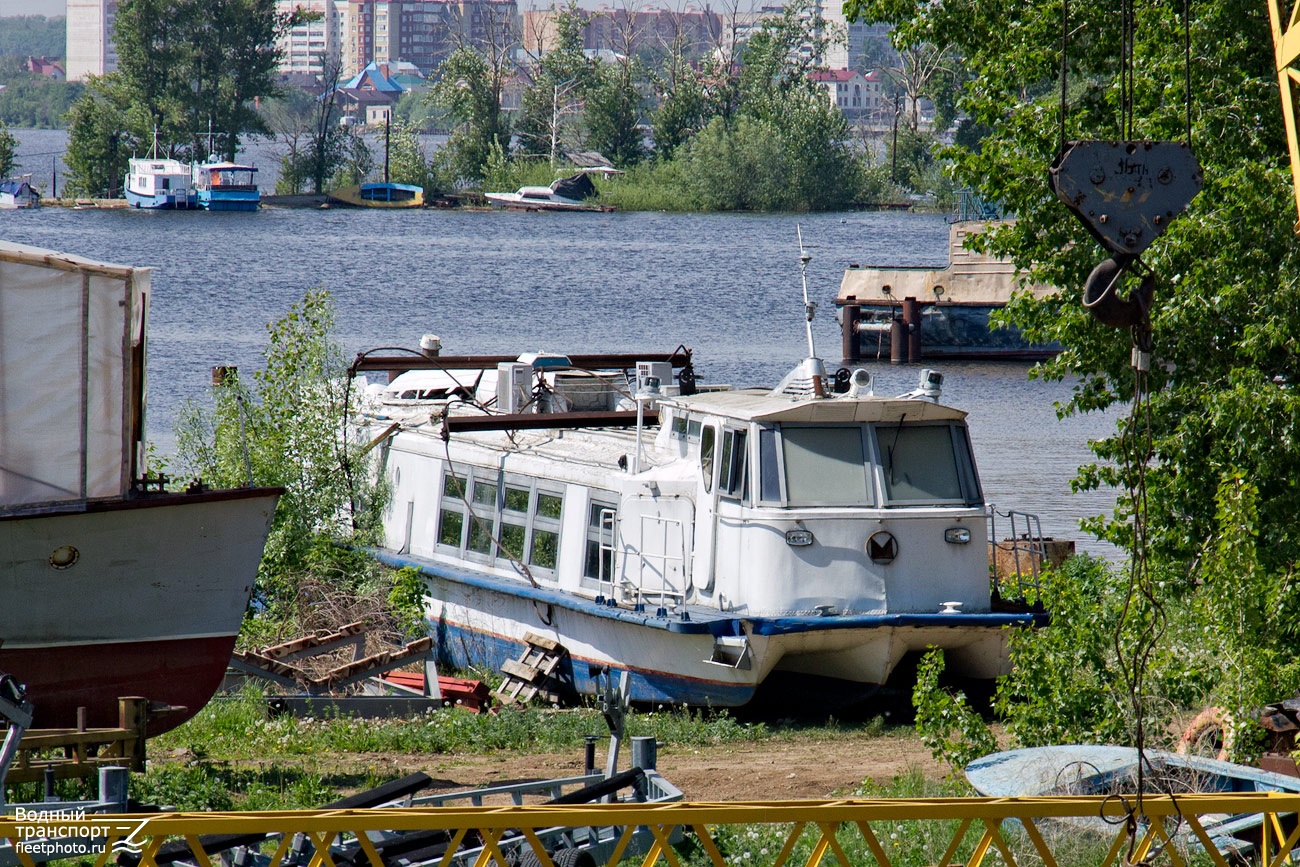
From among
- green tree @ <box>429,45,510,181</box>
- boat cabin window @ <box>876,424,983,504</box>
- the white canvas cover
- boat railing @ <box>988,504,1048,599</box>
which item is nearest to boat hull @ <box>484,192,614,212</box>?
green tree @ <box>429,45,510,181</box>

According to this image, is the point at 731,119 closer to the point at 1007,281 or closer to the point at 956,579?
the point at 1007,281

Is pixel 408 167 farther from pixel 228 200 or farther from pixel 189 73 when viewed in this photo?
pixel 189 73

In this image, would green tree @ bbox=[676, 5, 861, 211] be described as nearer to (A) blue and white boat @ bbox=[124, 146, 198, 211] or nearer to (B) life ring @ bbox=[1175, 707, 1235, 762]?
(A) blue and white boat @ bbox=[124, 146, 198, 211]

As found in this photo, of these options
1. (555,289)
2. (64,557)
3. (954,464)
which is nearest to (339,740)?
(64,557)

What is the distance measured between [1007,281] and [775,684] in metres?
34.6

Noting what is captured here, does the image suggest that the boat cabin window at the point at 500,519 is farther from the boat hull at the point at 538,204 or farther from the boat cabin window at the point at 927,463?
the boat hull at the point at 538,204

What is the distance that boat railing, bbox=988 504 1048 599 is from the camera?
1667 centimetres

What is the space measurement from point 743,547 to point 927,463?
191 centimetres

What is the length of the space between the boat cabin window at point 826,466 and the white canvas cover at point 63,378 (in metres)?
5.78

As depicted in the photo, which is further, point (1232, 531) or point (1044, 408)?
point (1044, 408)

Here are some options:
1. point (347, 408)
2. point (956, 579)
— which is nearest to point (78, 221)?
point (347, 408)

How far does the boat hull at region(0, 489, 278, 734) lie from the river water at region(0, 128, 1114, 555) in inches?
49.2

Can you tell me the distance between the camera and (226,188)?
319 feet

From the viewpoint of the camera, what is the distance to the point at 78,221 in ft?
293
